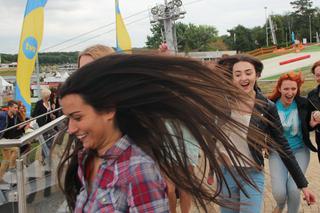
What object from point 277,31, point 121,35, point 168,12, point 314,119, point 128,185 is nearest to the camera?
point 128,185

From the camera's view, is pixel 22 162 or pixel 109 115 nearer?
pixel 109 115

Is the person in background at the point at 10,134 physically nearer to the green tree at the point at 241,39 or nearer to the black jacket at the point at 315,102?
the black jacket at the point at 315,102

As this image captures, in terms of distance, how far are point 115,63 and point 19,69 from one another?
9.16 m

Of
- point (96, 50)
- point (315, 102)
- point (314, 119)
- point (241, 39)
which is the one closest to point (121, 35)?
point (315, 102)

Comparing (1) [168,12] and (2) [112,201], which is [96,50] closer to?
(2) [112,201]

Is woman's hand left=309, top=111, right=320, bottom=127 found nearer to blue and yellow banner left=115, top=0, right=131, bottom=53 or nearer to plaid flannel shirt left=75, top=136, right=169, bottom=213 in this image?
plaid flannel shirt left=75, top=136, right=169, bottom=213

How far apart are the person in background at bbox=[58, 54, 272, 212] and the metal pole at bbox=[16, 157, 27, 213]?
5.85 feet

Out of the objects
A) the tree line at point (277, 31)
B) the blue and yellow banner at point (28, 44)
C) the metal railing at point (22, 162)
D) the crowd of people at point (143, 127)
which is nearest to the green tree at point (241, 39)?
the tree line at point (277, 31)

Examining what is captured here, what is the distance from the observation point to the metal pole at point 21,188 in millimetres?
3494

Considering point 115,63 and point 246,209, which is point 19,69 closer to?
point 246,209

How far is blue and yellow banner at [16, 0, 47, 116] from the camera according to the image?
1022cm

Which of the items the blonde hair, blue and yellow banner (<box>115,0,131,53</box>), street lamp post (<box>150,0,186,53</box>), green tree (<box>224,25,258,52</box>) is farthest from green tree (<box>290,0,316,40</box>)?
the blonde hair

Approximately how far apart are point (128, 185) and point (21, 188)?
2.24 meters

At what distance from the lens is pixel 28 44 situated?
10.2 m
